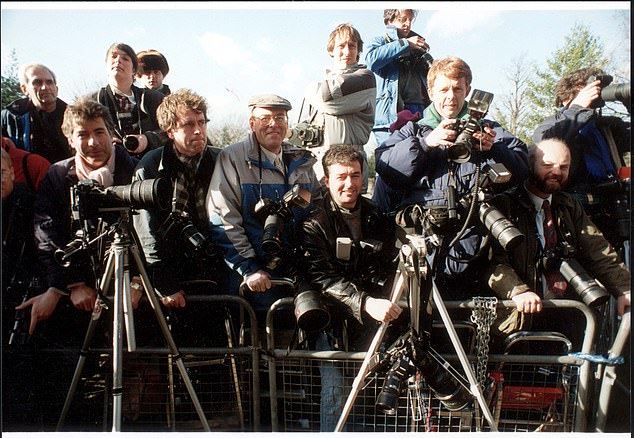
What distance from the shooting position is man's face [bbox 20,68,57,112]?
257 cm

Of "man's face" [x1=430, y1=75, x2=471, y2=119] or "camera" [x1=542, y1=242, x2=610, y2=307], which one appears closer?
"camera" [x1=542, y1=242, x2=610, y2=307]

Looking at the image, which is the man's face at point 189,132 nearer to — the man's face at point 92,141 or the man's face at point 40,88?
the man's face at point 92,141

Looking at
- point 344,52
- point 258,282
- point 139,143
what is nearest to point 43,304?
point 139,143

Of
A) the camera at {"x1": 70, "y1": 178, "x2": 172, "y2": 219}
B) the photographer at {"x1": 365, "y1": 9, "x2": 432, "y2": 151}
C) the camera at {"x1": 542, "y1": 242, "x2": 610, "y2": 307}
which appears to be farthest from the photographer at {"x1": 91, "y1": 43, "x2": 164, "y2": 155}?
the camera at {"x1": 542, "y1": 242, "x2": 610, "y2": 307}

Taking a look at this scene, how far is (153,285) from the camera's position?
2.54 meters

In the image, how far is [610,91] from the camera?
2.56 metres

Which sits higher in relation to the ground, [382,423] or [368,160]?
[368,160]

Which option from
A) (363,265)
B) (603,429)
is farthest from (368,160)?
(603,429)

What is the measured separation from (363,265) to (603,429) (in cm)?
138

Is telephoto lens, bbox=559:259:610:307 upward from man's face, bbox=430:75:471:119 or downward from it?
downward

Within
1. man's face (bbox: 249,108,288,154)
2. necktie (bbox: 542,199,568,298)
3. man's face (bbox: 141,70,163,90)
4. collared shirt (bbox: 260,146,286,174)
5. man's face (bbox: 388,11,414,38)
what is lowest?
necktie (bbox: 542,199,568,298)

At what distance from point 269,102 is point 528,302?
1550 millimetres

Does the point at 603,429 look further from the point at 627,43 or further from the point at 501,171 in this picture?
the point at 627,43

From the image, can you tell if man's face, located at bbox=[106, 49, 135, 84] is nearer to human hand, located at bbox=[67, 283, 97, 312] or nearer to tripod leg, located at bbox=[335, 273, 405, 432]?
human hand, located at bbox=[67, 283, 97, 312]
